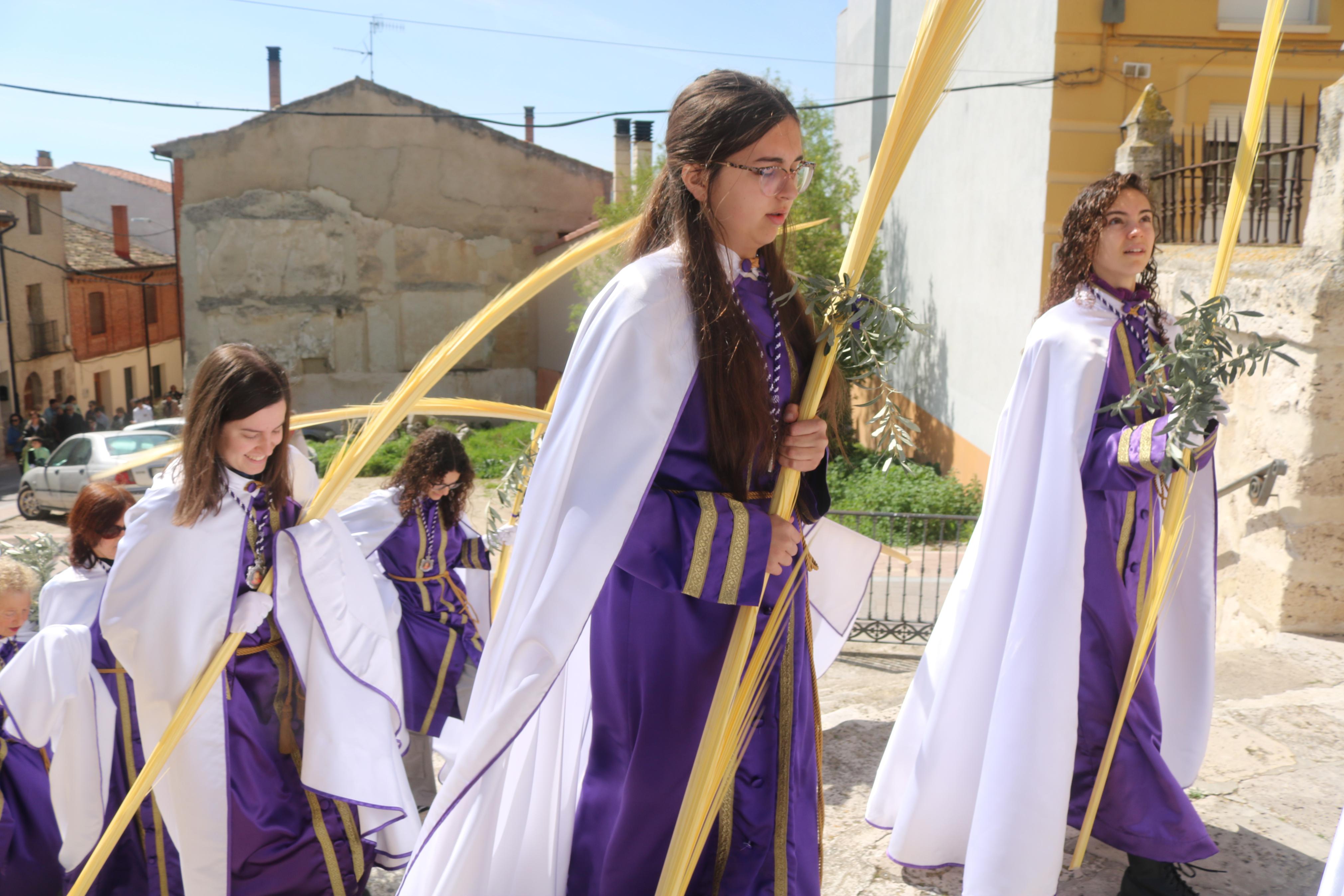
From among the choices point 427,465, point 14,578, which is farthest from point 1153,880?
point 14,578

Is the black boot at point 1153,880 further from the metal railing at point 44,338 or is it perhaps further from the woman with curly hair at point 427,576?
the metal railing at point 44,338

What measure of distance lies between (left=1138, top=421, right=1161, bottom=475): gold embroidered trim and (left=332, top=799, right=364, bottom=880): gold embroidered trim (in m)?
2.41

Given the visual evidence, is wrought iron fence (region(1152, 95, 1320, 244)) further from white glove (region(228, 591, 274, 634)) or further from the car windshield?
the car windshield

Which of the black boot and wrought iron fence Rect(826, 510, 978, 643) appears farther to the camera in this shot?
wrought iron fence Rect(826, 510, 978, 643)

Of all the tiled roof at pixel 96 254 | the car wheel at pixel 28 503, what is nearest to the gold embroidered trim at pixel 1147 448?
the car wheel at pixel 28 503

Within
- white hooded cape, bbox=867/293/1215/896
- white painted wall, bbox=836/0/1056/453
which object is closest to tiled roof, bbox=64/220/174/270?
white painted wall, bbox=836/0/1056/453

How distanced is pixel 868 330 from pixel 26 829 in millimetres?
2926

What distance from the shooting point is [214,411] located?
3.01 m

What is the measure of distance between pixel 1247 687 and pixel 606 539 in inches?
154

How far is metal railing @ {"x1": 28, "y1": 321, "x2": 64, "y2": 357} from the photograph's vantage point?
27484 mm

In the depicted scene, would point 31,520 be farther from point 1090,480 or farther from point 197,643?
point 1090,480

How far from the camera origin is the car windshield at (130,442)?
1495 centimetres

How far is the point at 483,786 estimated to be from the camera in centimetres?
216

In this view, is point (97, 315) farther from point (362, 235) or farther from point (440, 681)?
point (440, 681)
